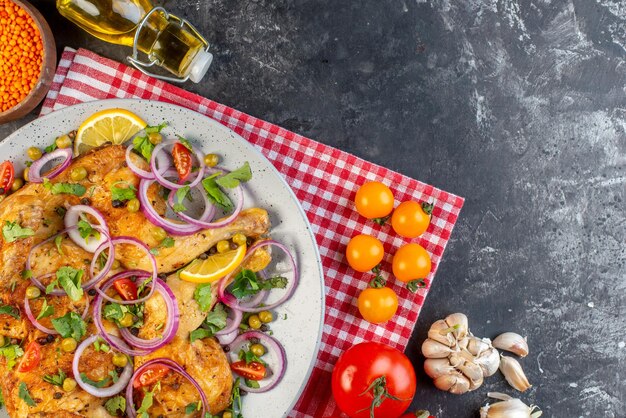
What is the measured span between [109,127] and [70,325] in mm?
1303

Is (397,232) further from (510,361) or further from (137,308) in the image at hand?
(137,308)

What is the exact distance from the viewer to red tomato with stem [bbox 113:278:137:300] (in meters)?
4.05

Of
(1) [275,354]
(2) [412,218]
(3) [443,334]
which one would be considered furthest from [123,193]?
(3) [443,334]

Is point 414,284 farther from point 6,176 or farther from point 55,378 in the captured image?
point 6,176

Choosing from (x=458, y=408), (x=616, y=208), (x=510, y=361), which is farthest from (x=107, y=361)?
(x=616, y=208)

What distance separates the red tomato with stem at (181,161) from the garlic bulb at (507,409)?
8.84 ft

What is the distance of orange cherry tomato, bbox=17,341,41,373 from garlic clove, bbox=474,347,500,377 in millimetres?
2898

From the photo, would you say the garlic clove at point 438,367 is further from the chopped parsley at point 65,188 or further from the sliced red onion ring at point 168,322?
the chopped parsley at point 65,188

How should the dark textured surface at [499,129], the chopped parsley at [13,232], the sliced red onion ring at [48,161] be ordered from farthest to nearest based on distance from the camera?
the dark textured surface at [499,129] < the sliced red onion ring at [48,161] < the chopped parsley at [13,232]

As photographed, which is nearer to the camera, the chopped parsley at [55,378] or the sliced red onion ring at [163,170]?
the chopped parsley at [55,378]

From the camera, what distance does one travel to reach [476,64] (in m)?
4.71

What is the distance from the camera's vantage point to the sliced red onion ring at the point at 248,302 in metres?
4.15

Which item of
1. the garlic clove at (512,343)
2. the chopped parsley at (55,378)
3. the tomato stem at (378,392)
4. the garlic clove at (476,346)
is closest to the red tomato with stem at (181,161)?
the chopped parsley at (55,378)

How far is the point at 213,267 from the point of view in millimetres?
4039
